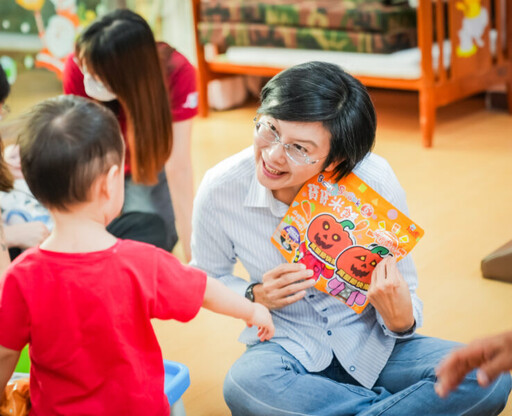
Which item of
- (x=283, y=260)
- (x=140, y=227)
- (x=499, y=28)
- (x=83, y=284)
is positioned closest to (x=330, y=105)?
(x=283, y=260)

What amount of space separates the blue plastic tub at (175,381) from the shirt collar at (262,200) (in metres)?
0.38

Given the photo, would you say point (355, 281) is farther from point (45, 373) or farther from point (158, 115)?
point (158, 115)

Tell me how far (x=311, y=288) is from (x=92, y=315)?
0.59 metres

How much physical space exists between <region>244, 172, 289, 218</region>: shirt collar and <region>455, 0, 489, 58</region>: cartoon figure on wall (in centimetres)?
248

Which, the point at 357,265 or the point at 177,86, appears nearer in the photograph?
the point at 357,265

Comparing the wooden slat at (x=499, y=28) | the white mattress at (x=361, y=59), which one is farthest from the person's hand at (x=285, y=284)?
the wooden slat at (x=499, y=28)

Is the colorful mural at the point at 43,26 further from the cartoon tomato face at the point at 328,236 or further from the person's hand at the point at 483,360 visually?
the person's hand at the point at 483,360

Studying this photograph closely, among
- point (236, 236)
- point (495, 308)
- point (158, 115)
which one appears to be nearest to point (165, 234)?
point (158, 115)

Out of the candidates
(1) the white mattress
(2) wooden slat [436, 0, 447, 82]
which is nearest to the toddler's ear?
(1) the white mattress

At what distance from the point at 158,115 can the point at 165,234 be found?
47 centimetres

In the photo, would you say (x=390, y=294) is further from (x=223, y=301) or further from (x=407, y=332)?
(x=223, y=301)

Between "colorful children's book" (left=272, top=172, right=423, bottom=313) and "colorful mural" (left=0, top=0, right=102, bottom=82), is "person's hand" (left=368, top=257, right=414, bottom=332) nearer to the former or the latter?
"colorful children's book" (left=272, top=172, right=423, bottom=313)

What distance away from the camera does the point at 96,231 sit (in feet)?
3.70

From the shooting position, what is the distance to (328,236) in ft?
4.96
